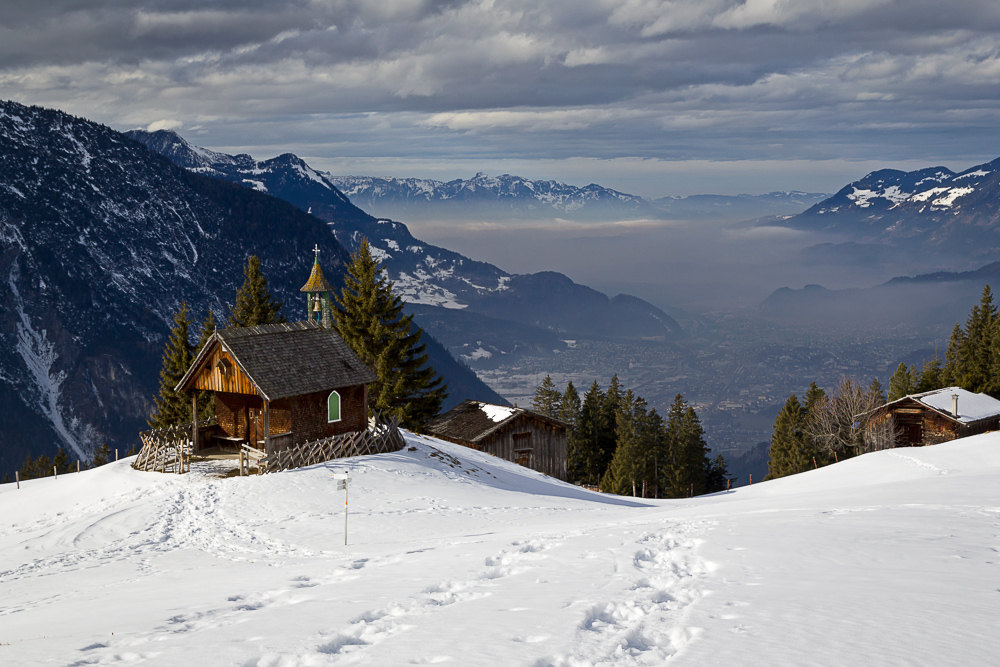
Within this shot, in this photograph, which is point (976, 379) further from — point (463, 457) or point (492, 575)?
point (492, 575)

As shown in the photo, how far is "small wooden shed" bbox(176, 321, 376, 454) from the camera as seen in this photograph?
1299 inches

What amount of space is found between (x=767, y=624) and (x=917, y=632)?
2.00 meters

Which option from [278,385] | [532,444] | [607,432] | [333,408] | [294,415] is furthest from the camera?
[607,432]

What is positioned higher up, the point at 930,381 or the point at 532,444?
the point at 930,381

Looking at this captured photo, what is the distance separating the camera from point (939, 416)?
56.3 meters

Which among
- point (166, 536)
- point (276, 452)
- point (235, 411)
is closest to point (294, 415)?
point (276, 452)

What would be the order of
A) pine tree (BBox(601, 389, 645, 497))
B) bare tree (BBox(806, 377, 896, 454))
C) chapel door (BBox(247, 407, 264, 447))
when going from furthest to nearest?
pine tree (BBox(601, 389, 645, 497)) → bare tree (BBox(806, 377, 896, 454)) → chapel door (BBox(247, 407, 264, 447))

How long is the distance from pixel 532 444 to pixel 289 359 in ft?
65.6

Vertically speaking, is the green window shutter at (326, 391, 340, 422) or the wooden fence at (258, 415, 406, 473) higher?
the green window shutter at (326, 391, 340, 422)

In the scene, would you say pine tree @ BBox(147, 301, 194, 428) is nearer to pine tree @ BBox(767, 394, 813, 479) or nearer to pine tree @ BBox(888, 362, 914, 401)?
pine tree @ BBox(767, 394, 813, 479)

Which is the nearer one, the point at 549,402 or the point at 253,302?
the point at 253,302

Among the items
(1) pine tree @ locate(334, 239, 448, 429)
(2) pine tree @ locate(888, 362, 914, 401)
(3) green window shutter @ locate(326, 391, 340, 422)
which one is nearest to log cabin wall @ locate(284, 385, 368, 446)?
(3) green window shutter @ locate(326, 391, 340, 422)

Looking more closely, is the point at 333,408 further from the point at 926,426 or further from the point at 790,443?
the point at 790,443

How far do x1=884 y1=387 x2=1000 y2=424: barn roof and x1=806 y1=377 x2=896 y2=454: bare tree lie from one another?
223 centimetres
